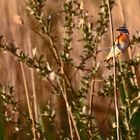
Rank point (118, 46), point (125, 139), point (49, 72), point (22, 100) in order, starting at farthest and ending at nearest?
point (22, 100)
point (125, 139)
point (49, 72)
point (118, 46)

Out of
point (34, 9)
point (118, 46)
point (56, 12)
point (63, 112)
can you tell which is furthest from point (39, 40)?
point (118, 46)

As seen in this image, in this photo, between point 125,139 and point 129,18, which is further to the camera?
point 129,18

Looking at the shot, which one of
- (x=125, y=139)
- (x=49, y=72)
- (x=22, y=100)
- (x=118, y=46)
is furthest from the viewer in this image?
(x=22, y=100)

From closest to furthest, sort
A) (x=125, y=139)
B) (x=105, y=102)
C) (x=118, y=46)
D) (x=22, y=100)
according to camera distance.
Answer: (x=118, y=46) → (x=125, y=139) → (x=22, y=100) → (x=105, y=102)

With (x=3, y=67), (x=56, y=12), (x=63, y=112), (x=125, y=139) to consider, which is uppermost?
(x=56, y=12)

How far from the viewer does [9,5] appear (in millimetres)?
2146

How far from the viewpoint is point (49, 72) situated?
1587 millimetres

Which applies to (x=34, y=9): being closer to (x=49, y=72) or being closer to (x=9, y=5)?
(x=49, y=72)

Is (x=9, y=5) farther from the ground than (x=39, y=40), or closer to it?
farther from the ground

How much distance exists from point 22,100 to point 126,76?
539 millimetres

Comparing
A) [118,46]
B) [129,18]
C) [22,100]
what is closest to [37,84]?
[22,100]

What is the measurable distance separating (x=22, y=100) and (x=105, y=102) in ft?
1.20

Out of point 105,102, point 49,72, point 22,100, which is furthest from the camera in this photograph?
point 105,102

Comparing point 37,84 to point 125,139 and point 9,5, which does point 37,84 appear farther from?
point 125,139
